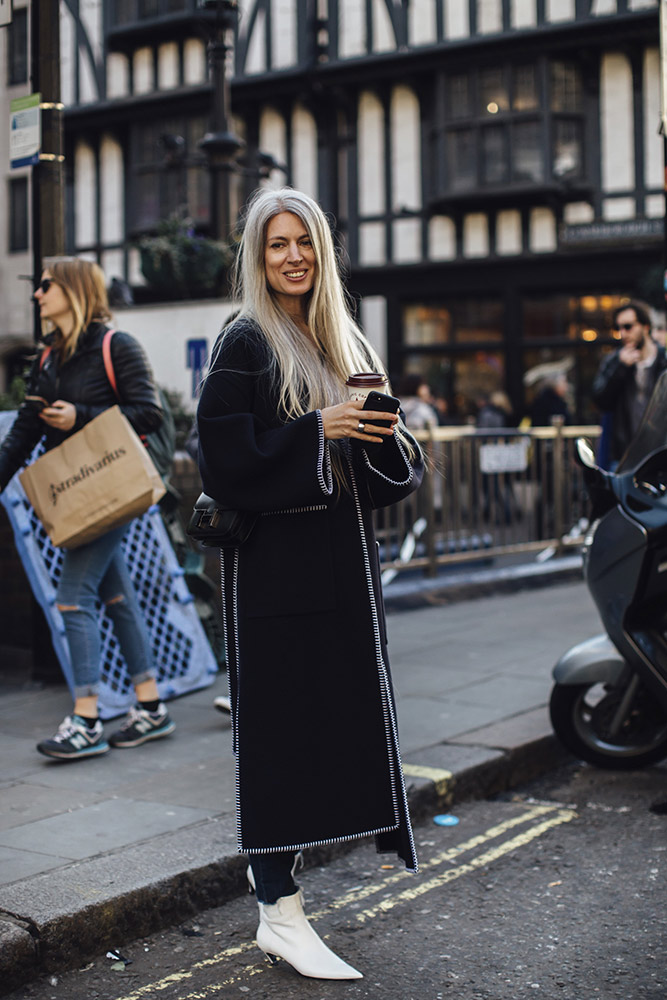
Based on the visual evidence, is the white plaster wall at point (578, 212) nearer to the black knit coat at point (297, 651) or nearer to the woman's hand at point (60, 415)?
the woman's hand at point (60, 415)

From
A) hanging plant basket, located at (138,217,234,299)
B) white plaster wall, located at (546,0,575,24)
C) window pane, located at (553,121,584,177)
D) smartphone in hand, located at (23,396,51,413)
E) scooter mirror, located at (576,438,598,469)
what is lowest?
scooter mirror, located at (576,438,598,469)

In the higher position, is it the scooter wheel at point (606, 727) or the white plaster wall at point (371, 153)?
the white plaster wall at point (371, 153)

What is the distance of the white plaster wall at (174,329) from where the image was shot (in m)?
8.28

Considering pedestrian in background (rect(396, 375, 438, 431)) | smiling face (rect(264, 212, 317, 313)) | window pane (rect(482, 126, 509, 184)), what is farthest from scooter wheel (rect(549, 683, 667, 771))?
window pane (rect(482, 126, 509, 184))

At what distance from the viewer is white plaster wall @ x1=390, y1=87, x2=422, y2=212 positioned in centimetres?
2008

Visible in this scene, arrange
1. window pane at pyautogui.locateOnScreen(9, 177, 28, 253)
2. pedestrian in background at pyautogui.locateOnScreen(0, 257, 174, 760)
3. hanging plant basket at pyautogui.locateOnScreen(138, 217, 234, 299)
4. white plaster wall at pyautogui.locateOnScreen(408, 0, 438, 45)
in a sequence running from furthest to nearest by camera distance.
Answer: window pane at pyautogui.locateOnScreen(9, 177, 28, 253), white plaster wall at pyautogui.locateOnScreen(408, 0, 438, 45), hanging plant basket at pyautogui.locateOnScreen(138, 217, 234, 299), pedestrian in background at pyautogui.locateOnScreen(0, 257, 174, 760)

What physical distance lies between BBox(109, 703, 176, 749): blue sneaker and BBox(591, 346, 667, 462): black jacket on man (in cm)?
355

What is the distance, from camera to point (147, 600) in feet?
19.4

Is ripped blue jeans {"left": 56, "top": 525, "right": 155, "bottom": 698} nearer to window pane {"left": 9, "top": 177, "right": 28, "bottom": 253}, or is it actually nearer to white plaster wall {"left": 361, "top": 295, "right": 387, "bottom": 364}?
white plaster wall {"left": 361, "top": 295, "right": 387, "bottom": 364}

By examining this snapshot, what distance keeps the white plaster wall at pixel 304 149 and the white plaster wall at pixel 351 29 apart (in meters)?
1.24

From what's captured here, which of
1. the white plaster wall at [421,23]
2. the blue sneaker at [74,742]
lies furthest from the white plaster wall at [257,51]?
the blue sneaker at [74,742]

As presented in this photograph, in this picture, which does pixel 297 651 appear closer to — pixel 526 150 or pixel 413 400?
pixel 413 400

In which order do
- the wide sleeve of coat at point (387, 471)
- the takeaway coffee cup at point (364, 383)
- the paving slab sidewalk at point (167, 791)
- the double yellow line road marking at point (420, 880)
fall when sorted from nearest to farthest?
the takeaway coffee cup at point (364, 383)
the wide sleeve of coat at point (387, 471)
the double yellow line road marking at point (420, 880)
the paving slab sidewalk at point (167, 791)

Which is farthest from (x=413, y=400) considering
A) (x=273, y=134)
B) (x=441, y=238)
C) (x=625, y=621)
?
(x=273, y=134)
